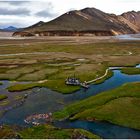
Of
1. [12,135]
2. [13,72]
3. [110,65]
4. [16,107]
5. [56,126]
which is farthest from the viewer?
[110,65]

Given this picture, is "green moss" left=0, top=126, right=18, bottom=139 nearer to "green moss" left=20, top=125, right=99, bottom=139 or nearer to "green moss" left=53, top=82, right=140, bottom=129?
"green moss" left=20, top=125, right=99, bottom=139

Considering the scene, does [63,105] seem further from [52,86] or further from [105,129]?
[52,86]

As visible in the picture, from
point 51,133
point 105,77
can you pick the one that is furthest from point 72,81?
point 51,133

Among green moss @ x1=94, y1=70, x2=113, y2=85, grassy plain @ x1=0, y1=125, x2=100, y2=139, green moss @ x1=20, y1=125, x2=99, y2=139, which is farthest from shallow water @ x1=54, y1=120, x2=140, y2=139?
green moss @ x1=94, y1=70, x2=113, y2=85

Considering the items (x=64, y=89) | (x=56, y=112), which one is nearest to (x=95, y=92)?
(x=64, y=89)

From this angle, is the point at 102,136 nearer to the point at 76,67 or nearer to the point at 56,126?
the point at 56,126

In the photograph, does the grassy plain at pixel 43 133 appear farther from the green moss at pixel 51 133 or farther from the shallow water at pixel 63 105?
the shallow water at pixel 63 105
